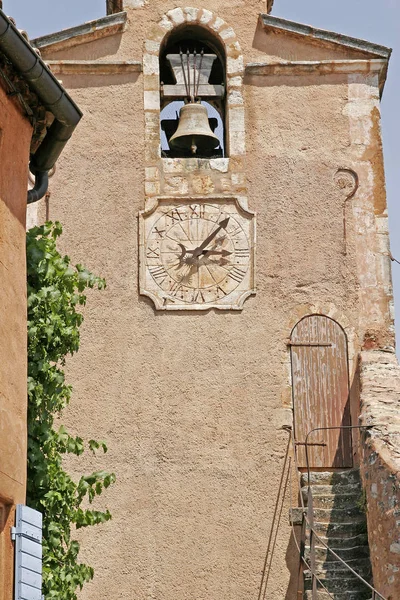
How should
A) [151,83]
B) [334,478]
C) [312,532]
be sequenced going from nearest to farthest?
1. [312,532]
2. [334,478]
3. [151,83]

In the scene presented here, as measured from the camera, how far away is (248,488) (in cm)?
1446

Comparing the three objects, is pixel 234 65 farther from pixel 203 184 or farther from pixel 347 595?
pixel 347 595

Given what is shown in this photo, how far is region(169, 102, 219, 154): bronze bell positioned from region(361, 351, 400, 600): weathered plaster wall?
265 cm

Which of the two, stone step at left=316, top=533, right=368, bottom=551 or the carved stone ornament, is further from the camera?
the carved stone ornament

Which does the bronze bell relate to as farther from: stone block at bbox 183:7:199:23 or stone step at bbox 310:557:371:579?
stone step at bbox 310:557:371:579

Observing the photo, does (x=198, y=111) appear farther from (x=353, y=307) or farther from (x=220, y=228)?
(x=353, y=307)

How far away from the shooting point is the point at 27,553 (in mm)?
9719

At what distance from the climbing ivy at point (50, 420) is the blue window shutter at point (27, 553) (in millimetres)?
771

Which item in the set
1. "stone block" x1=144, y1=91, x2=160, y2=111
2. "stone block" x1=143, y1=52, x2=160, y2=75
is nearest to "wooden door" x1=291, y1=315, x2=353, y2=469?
"stone block" x1=144, y1=91, x2=160, y2=111

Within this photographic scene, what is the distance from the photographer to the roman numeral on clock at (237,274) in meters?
15.1

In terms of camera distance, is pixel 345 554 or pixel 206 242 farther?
pixel 206 242

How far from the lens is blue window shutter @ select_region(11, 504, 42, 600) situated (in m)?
9.62

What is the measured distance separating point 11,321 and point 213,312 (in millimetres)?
5066

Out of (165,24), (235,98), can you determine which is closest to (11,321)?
(235,98)
